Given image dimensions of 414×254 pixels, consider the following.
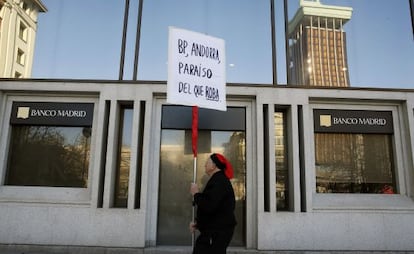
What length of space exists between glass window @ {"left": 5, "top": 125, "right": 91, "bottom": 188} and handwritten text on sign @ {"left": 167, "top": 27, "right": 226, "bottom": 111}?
4002 mm

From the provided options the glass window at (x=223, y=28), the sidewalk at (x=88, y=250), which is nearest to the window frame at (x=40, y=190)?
the sidewalk at (x=88, y=250)

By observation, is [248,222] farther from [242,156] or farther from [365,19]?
[365,19]

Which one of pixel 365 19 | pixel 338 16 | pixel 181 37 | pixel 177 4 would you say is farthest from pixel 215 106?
pixel 365 19

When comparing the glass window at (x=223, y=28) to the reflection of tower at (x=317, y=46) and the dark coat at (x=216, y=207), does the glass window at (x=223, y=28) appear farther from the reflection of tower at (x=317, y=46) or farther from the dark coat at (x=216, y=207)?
the dark coat at (x=216, y=207)

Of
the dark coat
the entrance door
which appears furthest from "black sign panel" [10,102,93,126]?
the dark coat

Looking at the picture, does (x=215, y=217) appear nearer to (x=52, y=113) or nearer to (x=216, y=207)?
(x=216, y=207)

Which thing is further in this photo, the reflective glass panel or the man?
the reflective glass panel

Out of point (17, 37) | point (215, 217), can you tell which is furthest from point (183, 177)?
point (17, 37)

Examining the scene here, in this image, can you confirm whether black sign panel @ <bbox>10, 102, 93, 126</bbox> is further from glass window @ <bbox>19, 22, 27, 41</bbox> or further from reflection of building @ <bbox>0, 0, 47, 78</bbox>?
glass window @ <bbox>19, 22, 27, 41</bbox>

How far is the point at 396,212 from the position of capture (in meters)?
7.43

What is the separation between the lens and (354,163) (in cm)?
809

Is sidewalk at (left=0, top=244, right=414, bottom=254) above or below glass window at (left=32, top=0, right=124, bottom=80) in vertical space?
below

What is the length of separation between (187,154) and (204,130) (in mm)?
709

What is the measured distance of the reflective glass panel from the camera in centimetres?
766
